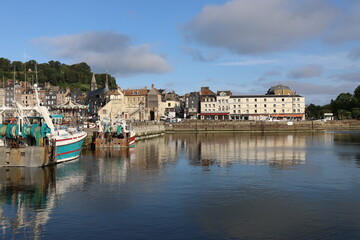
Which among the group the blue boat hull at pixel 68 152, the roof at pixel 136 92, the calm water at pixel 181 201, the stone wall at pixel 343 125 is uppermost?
the roof at pixel 136 92

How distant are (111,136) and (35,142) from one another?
1946 cm

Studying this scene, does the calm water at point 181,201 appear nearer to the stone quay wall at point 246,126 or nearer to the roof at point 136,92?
the stone quay wall at point 246,126

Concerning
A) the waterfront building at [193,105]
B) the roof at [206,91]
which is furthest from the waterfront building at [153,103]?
the roof at [206,91]

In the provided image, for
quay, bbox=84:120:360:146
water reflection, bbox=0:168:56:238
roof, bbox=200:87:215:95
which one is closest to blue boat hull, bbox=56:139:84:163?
water reflection, bbox=0:168:56:238

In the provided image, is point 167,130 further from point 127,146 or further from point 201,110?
point 127,146

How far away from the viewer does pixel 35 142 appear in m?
45.0

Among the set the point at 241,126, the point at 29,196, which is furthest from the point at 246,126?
the point at 29,196

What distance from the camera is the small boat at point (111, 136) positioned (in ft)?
206

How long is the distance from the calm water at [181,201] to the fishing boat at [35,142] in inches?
60.9

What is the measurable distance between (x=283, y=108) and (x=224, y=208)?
126m

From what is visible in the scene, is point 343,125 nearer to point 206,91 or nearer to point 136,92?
point 206,91

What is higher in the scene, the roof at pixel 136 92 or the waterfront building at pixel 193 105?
the roof at pixel 136 92

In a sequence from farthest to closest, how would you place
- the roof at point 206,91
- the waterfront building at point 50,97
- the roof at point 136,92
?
the waterfront building at point 50,97 → the roof at point 206,91 → the roof at point 136,92

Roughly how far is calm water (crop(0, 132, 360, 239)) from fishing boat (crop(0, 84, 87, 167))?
1547 millimetres
